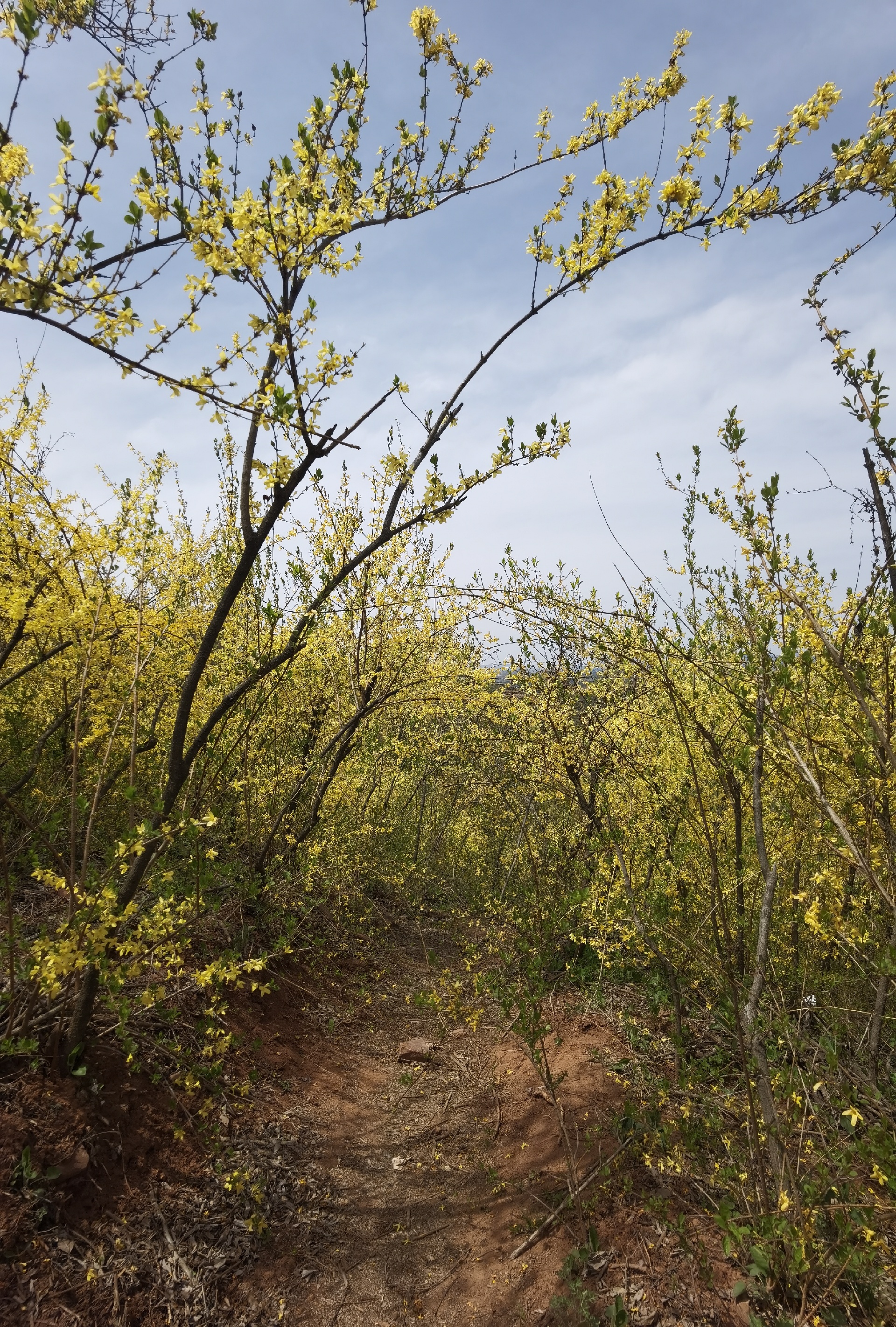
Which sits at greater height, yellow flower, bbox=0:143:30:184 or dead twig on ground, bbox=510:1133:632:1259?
yellow flower, bbox=0:143:30:184

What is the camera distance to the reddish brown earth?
8.30 feet

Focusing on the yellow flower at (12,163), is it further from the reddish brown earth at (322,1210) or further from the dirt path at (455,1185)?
the dirt path at (455,1185)

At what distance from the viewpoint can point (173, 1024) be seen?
3799mm

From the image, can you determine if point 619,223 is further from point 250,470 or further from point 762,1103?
point 762,1103

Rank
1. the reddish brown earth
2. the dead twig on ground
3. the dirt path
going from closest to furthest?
1. the reddish brown earth
2. the dirt path
3. the dead twig on ground

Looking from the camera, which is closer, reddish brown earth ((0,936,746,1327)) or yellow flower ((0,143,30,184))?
yellow flower ((0,143,30,184))

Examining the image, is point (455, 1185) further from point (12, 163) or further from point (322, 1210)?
point (12, 163)

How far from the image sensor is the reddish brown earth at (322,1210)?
2.53 meters

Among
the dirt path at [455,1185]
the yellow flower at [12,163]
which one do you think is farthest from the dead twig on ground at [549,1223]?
the yellow flower at [12,163]

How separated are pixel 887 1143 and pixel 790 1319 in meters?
0.77

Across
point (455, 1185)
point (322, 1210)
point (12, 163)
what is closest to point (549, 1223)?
point (455, 1185)

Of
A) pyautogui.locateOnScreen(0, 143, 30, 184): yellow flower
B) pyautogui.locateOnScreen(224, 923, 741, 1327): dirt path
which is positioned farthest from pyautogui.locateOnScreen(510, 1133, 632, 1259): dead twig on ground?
pyautogui.locateOnScreen(0, 143, 30, 184): yellow flower

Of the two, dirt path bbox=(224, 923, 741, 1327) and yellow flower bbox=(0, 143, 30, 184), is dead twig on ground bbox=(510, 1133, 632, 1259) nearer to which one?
dirt path bbox=(224, 923, 741, 1327)

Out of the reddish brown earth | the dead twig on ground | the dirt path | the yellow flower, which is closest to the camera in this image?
the yellow flower
